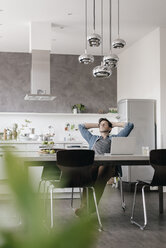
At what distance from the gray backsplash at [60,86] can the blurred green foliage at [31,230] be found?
28.6ft

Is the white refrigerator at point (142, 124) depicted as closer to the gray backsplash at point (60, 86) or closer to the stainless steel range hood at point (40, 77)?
the stainless steel range hood at point (40, 77)

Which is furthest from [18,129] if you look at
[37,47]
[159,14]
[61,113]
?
[159,14]

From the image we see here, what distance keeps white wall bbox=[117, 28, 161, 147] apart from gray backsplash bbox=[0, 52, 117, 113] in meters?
0.48

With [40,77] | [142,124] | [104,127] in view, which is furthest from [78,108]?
[104,127]

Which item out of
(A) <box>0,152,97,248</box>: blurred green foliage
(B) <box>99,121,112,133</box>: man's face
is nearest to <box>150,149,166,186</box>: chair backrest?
(B) <box>99,121,112,133</box>: man's face

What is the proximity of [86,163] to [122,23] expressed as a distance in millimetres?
3752

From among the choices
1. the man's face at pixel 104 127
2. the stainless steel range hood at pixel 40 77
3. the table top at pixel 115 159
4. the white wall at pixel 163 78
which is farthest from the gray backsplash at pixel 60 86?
the table top at pixel 115 159

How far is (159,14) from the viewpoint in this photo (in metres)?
6.50

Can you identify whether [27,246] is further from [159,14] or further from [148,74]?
[148,74]

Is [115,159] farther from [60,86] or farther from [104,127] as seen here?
[60,86]

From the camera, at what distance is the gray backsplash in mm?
8844

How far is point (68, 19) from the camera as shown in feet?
22.2

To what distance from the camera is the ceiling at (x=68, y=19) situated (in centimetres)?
608

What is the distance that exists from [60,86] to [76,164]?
17.5ft
